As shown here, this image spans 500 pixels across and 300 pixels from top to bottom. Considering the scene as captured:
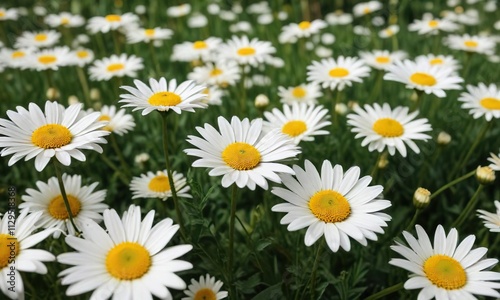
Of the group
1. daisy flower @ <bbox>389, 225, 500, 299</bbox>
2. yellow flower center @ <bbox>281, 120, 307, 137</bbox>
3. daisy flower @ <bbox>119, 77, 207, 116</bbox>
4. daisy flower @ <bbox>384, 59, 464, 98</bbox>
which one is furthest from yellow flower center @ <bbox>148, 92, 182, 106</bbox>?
daisy flower @ <bbox>384, 59, 464, 98</bbox>

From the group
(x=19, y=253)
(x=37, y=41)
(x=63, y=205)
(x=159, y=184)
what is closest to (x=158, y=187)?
(x=159, y=184)

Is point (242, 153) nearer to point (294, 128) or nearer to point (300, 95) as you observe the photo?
point (294, 128)

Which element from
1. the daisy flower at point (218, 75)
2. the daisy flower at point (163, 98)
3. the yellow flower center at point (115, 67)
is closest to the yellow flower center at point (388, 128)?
the daisy flower at point (163, 98)

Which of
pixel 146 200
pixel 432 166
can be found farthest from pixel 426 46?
pixel 146 200

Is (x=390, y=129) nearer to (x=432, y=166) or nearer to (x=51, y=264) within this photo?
(x=432, y=166)

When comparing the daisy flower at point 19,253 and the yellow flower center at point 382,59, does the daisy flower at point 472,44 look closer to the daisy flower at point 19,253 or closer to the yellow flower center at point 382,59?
the yellow flower center at point 382,59
